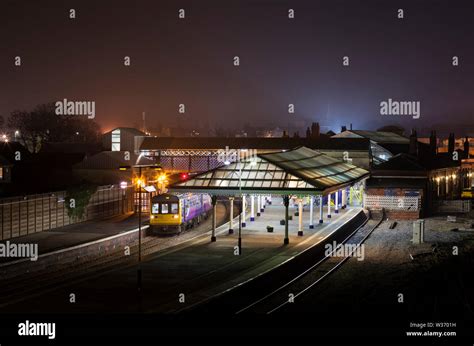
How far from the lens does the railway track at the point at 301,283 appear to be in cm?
2564

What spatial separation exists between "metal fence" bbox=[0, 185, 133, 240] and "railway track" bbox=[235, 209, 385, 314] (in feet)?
58.0

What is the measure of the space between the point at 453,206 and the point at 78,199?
39086 millimetres

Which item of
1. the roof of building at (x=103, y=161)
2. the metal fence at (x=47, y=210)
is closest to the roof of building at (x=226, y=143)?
the roof of building at (x=103, y=161)

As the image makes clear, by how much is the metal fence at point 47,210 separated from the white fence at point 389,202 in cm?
2237

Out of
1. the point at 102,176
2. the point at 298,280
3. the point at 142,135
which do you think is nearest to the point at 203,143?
the point at 142,135

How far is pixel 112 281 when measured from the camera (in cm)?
2975

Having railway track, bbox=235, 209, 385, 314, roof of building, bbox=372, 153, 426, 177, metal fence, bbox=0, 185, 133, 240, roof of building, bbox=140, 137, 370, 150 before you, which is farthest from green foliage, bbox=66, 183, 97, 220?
roof of building, bbox=372, 153, 426, 177

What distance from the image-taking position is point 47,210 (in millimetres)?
44219

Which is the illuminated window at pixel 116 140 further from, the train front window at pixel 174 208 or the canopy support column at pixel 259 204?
the train front window at pixel 174 208

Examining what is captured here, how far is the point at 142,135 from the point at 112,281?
164ft

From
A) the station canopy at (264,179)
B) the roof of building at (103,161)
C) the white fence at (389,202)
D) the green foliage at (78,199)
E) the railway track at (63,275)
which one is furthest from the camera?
the roof of building at (103,161)

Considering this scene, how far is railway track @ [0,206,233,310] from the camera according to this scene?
27609mm

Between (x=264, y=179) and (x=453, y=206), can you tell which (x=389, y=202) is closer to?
(x=453, y=206)

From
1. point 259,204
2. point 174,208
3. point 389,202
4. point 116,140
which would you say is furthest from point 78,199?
point 116,140
